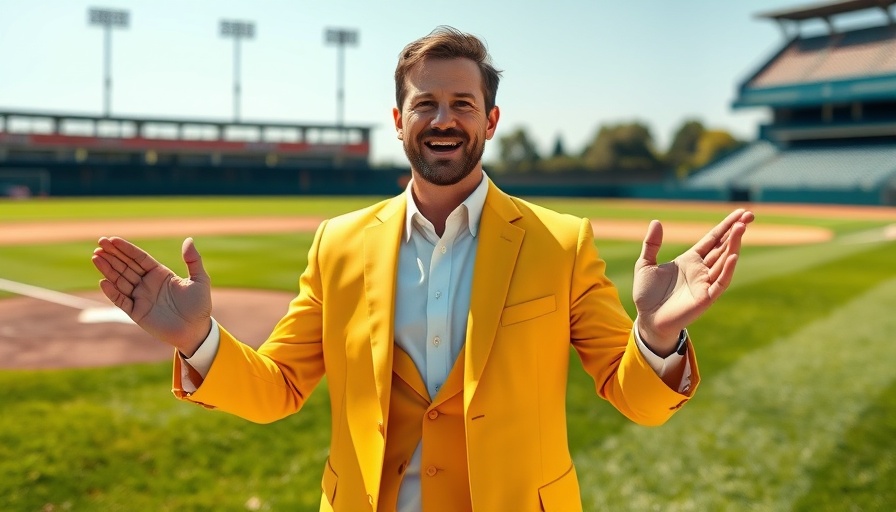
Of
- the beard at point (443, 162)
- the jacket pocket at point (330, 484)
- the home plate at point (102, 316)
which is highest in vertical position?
the beard at point (443, 162)

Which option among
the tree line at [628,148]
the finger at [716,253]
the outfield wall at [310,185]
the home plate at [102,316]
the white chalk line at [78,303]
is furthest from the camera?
the tree line at [628,148]

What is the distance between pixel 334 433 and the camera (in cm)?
235

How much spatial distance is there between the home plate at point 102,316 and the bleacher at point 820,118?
40.8 meters

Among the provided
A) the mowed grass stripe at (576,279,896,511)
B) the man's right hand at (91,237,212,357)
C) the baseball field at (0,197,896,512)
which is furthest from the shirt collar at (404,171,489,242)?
→ the mowed grass stripe at (576,279,896,511)

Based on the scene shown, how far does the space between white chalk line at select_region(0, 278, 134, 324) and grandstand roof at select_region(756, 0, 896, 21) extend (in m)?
54.7

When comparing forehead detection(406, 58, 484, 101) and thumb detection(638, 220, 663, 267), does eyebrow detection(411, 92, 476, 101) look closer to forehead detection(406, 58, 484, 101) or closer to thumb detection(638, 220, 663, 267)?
forehead detection(406, 58, 484, 101)

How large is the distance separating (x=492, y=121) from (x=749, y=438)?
4.12 m

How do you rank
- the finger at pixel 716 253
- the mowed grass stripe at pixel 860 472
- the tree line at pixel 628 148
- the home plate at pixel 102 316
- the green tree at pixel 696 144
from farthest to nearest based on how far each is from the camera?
the green tree at pixel 696 144 → the tree line at pixel 628 148 → the home plate at pixel 102 316 → the mowed grass stripe at pixel 860 472 → the finger at pixel 716 253

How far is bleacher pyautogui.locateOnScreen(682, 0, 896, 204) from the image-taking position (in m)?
45.6

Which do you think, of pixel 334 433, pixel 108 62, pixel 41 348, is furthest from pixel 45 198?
pixel 334 433

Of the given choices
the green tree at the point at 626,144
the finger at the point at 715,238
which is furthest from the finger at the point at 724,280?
the green tree at the point at 626,144

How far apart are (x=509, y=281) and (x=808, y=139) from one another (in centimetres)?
5763

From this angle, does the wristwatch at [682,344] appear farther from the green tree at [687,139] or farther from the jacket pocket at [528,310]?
the green tree at [687,139]

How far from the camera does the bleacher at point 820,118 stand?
150 feet
